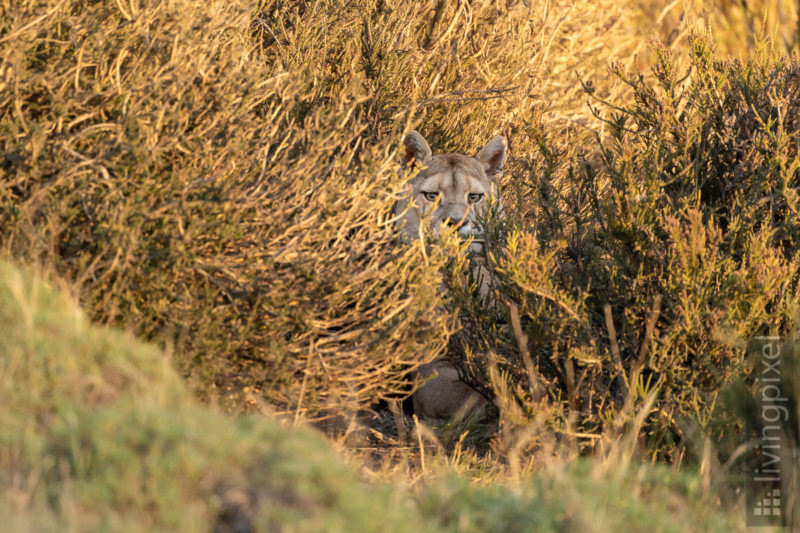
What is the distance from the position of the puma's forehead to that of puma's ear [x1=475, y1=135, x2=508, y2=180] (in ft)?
0.52

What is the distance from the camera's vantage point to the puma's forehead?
5871 millimetres

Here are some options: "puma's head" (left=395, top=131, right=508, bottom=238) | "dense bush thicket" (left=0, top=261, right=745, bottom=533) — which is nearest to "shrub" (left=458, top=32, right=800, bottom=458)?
"puma's head" (left=395, top=131, right=508, bottom=238)

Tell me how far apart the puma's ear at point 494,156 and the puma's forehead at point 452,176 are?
6.2 inches

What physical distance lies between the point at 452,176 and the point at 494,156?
55cm

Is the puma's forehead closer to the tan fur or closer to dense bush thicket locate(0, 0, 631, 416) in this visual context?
the tan fur

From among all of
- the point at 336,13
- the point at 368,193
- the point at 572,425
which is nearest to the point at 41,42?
the point at 368,193

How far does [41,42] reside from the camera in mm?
3857

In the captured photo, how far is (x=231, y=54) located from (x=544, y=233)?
205cm

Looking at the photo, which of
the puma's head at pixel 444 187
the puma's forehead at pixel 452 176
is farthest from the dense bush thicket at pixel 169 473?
the puma's forehead at pixel 452 176

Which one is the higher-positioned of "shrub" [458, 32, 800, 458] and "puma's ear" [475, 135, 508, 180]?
"puma's ear" [475, 135, 508, 180]

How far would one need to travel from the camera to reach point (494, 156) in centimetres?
629

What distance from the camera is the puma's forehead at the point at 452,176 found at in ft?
19.3

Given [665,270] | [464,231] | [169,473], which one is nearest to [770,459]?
[665,270]

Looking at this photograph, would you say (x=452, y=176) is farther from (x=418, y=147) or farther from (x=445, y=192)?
(x=418, y=147)
